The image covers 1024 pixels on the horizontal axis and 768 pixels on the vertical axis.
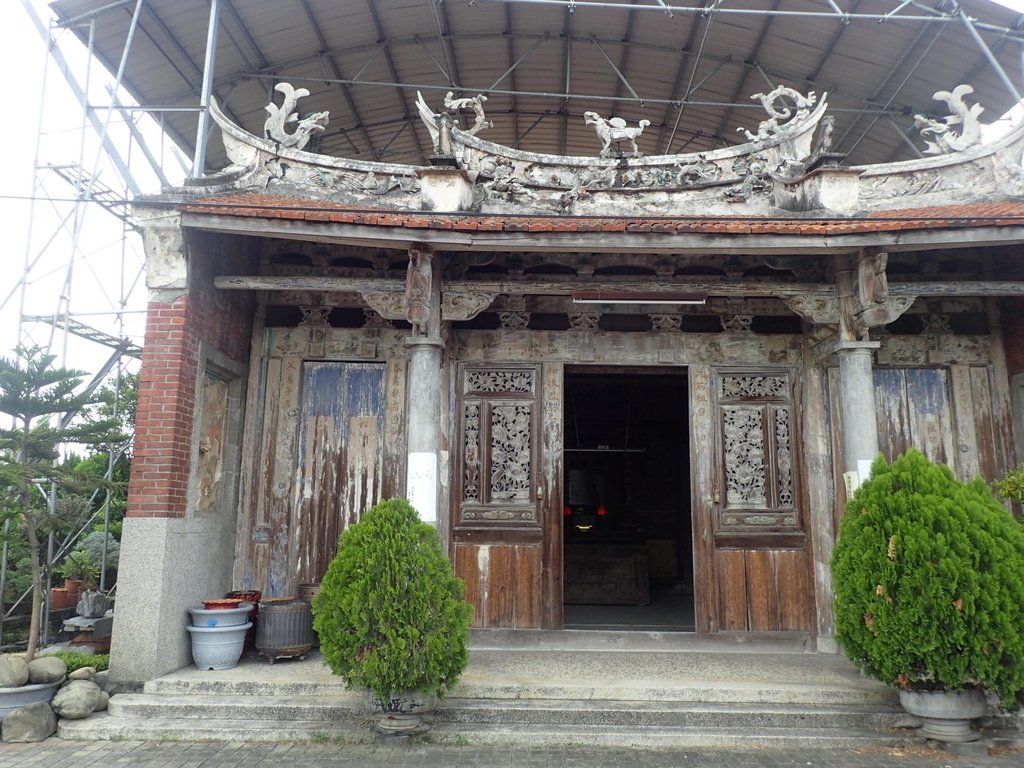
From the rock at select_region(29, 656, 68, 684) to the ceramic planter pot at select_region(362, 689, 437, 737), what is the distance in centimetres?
258

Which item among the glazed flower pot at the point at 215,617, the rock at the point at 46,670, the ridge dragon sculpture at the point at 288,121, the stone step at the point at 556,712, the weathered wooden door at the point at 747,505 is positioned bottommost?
the stone step at the point at 556,712

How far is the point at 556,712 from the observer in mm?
5492

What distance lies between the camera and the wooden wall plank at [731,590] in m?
7.42

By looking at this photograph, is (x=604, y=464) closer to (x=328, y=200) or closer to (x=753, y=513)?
(x=753, y=513)

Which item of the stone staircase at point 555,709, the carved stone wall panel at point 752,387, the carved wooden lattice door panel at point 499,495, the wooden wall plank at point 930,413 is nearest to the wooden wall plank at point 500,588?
the carved wooden lattice door panel at point 499,495

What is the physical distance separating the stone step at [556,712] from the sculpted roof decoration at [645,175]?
183 inches

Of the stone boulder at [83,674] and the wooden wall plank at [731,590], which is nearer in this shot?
the stone boulder at [83,674]

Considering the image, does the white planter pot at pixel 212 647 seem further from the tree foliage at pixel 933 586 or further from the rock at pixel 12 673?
the tree foliage at pixel 933 586

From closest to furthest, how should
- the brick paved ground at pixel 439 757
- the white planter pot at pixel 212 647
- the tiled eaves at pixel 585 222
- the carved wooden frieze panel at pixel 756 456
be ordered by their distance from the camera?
1. the brick paved ground at pixel 439 757
2. the tiled eaves at pixel 585 222
3. the white planter pot at pixel 212 647
4. the carved wooden frieze panel at pixel 756 456

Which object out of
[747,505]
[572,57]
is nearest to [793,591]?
[747,505]

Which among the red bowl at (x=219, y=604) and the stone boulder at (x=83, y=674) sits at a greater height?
the red bowl at (x=219, y=604)

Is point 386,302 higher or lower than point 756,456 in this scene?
higher

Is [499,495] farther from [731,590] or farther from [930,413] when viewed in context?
[930,413]

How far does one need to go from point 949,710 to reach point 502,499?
4.21m
